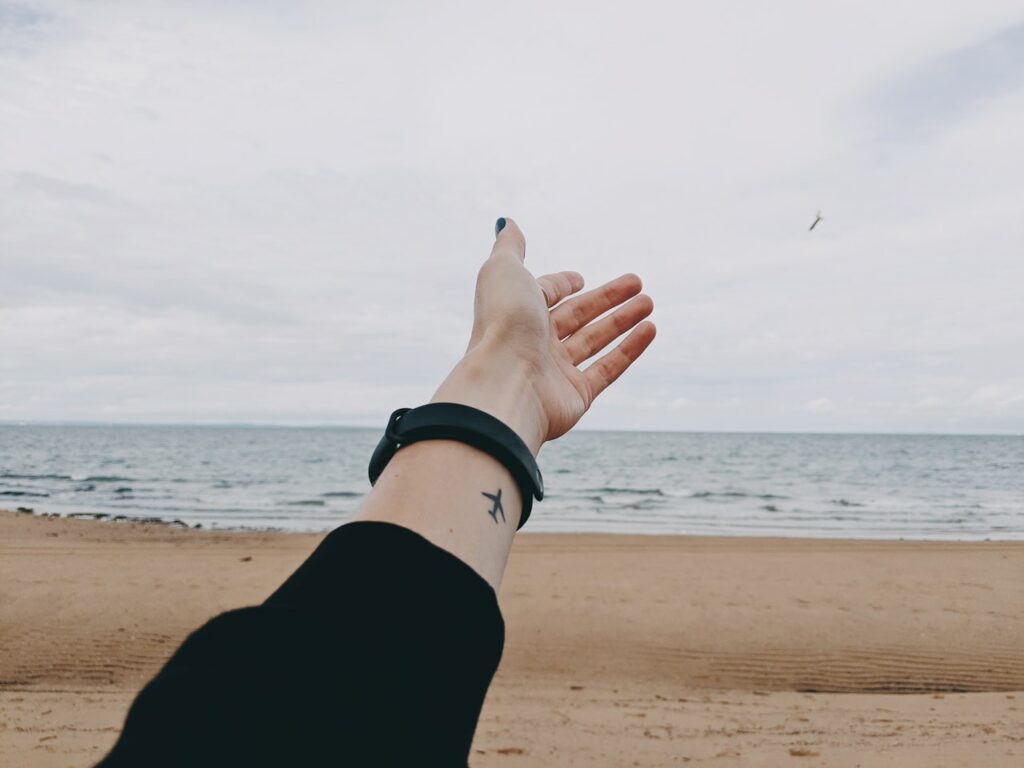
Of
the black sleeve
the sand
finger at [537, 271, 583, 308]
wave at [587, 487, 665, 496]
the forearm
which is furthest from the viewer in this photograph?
wave at [587, 487, 665, 496]

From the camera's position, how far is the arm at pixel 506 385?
3.68 feet

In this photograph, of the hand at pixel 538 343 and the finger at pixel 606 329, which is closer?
the hand at pixel 538 343

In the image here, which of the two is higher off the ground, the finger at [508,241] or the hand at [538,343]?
the finger at [508,241]

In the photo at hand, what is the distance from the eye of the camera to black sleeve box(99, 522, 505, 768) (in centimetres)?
73

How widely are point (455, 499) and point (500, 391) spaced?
0.39 m

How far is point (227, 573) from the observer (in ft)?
27.8

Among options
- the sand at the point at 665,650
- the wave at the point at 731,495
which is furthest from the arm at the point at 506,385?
the wave at the point at 731,495

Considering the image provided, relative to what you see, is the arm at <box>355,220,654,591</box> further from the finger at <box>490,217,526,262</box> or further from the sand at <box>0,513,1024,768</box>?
the sand at <box>0,513,1024,768</box>

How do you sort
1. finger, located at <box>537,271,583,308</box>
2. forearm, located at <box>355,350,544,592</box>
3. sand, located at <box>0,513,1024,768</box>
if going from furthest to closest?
sand, located at <box>0,513,1024,768</box> < finger, located at <box>537,271,583,308</box> < forearm, located at <box>355,350,544,592</box>

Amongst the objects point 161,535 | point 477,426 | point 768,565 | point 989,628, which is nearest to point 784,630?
point 989,628

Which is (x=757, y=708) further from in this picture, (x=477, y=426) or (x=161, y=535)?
(x=161, y=535)

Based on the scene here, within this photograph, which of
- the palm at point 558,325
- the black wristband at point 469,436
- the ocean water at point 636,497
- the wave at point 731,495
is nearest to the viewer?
the black wristband at point 469,436

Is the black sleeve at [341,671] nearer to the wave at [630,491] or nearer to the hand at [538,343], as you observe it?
the hand at [538,343]

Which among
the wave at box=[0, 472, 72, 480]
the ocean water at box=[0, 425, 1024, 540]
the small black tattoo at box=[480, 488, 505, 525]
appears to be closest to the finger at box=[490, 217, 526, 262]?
the small black tattoo at box=[480, 488, 505, 525]
